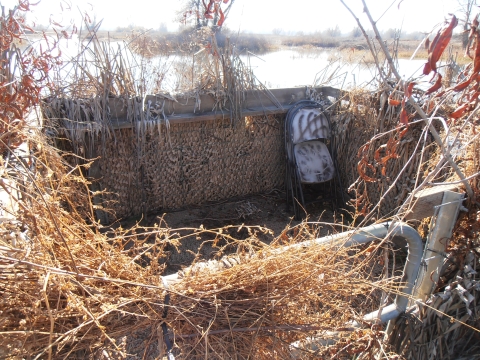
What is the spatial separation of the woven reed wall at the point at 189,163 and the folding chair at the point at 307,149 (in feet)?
1.33

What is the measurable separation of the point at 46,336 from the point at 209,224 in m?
4.10

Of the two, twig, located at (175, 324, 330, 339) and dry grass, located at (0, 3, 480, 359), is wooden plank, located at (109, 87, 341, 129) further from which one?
twig, located at (175, 324, 330, 339)

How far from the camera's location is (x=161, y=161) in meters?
4.91

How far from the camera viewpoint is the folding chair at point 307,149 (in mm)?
5223

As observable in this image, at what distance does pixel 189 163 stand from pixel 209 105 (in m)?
0.84

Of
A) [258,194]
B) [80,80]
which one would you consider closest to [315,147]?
[258,194]

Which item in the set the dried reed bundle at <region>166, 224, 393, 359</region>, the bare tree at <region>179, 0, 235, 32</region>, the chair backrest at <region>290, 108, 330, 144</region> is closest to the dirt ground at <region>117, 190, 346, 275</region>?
the chair backrest at <region>290, 108, 330, 144</region>

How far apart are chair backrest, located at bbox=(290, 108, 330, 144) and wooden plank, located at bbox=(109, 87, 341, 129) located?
336mm

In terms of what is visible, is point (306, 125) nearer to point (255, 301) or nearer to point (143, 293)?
point (255, 301)

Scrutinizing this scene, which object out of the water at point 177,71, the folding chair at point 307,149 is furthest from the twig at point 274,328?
the folding chair at point 307,149

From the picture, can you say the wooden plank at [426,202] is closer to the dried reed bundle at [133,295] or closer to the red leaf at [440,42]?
the dried reed bundle at [133,295]

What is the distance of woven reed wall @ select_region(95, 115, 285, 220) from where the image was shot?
4.64 meters

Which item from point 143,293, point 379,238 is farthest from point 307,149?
point 143,293

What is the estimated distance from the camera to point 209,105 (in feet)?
16.4
